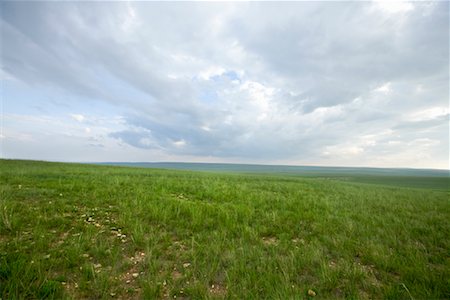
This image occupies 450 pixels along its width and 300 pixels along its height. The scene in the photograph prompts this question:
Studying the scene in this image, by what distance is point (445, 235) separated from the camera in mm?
6625

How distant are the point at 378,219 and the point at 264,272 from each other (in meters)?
7.12

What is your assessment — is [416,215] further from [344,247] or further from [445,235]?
[344,247]

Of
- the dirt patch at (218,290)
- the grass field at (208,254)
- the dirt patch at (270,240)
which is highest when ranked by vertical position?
the grass field at (208,254)

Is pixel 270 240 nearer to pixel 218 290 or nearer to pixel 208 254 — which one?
pixel 208 254

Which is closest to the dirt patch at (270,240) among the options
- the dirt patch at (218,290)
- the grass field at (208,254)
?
the grass field at (208,254)

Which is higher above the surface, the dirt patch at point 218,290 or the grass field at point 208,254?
the grass field at point 208,254

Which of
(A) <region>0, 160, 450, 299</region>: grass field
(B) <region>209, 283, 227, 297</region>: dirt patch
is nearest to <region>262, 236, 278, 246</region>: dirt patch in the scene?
(A) <region>0, 160, 450, 299</region>: grass field

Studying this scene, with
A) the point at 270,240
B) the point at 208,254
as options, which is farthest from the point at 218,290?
the point at 270,240

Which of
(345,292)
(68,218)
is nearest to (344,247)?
(345,292)

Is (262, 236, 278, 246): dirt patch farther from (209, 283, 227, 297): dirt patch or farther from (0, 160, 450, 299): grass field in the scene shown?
(209, 283, 227, 297): dirt patch

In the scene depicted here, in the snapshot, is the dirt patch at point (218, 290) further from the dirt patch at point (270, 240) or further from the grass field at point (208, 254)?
the dirt patch at point (270, 240)

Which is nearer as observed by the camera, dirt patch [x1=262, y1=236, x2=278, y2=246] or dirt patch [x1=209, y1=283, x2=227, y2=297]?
dirt patch [x1=209, y1=283, x2=227, y2=297]

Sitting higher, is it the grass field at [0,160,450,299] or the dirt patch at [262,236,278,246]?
the grass field at [0,160,450,299]

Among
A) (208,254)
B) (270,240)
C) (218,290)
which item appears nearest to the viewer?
(218,290)
